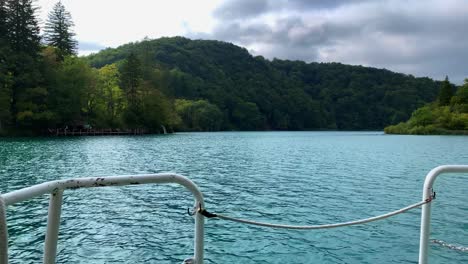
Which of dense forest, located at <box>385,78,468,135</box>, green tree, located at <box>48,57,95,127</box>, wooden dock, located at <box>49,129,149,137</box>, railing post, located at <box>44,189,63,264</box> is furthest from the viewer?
dense forest, located at <box>385,78,468,135</box>

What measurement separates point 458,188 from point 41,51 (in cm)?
7307

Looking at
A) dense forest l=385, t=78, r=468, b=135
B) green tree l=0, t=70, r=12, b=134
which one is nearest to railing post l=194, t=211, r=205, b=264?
green tree l=0, t=70, r=12, b=134

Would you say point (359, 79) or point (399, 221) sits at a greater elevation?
point (359, 79)

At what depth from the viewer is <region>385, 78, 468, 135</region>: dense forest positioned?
9756cm

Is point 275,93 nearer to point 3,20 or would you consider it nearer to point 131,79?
point 131,79

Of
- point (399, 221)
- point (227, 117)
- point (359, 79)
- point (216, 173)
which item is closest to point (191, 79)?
point (227, 117)

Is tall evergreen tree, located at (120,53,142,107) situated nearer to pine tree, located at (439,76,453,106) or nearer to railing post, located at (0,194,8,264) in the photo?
pine tree, located at (439,76,453,106)

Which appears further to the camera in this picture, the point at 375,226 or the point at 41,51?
the point at 41,51

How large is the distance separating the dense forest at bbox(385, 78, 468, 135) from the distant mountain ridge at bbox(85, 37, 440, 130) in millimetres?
56645

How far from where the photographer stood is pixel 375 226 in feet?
35.9

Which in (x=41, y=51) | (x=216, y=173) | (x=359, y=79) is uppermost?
→ (x=359, y=79)

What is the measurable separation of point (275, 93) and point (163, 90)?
8736 centimetres

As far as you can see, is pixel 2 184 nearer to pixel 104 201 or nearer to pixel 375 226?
pixel 104 201

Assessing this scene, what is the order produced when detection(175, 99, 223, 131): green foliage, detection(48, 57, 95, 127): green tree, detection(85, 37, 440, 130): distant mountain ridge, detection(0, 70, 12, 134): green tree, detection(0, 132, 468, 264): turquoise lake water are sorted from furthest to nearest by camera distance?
detection(85, 37, 440, 130): distant mountain ridge → detection(175, 99, 223, 131): green foliage → detection(48, 57, 95, 127): green tree → detection(0, 70, 12, 134): green tree → detection(0, 132, 468, 264): turquoise lake water
